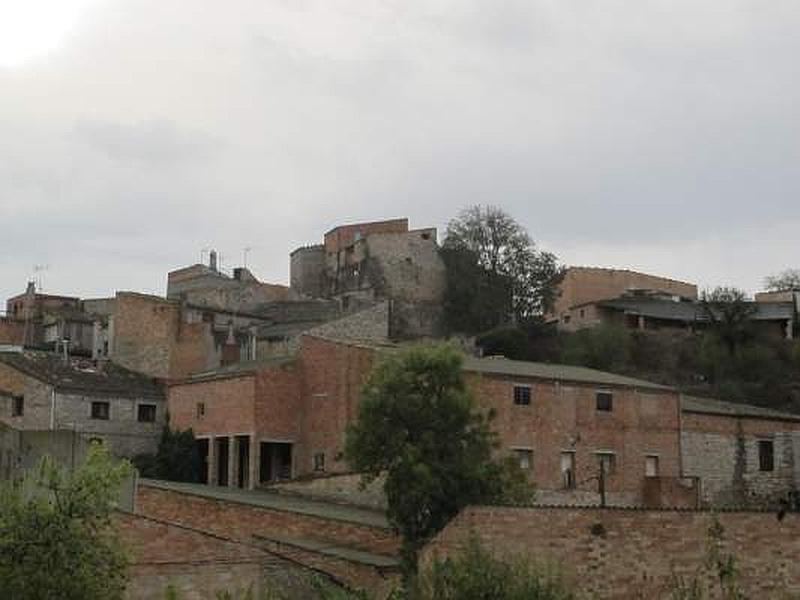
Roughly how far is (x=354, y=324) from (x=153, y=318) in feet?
32.0

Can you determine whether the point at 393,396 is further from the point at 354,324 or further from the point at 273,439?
the point at 354,324

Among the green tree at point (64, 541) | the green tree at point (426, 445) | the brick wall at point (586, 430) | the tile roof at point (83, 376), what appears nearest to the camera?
the green tree at point (64, 541)

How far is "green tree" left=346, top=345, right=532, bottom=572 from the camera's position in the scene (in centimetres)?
3019

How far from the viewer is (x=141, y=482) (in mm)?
38938

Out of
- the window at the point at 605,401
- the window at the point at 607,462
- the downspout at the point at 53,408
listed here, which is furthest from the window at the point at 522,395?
the downspout at the point at 53,408

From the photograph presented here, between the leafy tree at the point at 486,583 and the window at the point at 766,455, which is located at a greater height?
the window at the point at 766,455

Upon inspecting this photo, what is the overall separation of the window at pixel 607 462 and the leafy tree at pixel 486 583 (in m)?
30.0

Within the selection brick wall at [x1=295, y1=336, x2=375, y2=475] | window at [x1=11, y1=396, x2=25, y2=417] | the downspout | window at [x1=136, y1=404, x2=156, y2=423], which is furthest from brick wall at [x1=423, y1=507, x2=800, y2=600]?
window at [x1=136, y1=404, x2=156, y2=423]

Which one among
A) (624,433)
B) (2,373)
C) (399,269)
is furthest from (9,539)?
(399,269)

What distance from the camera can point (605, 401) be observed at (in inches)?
1766

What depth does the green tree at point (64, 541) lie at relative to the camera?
17406 mm

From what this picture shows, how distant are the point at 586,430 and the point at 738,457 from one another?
7.44m

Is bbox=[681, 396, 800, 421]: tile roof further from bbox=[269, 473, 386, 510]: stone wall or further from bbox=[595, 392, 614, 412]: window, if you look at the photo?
bbox=[269, 473, 386, 510]: stone wall

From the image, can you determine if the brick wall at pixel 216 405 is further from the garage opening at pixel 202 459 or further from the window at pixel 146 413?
the window at pixel 146 413
